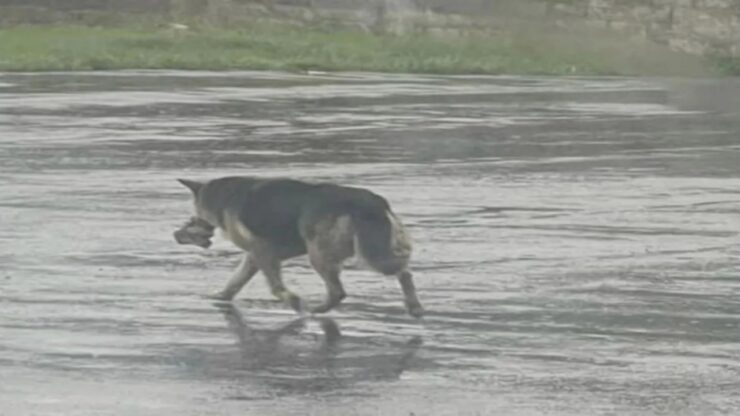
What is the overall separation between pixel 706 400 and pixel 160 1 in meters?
30.8

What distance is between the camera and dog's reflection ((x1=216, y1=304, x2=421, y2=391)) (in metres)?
9.28

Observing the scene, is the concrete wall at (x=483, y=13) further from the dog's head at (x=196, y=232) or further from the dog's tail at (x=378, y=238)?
the dog's tail at (x=378, y=238)

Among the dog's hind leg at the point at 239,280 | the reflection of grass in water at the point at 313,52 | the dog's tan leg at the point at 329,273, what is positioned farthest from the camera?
the reflection of grass in water at the point at 313,52

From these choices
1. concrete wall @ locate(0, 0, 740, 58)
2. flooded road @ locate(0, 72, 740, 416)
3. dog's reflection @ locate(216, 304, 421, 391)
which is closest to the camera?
flooded road @ locate(0, 72, 740, 416)

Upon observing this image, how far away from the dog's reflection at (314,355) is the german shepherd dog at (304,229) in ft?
1.17

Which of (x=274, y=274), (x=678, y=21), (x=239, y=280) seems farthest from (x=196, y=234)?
(x=678, y=21)

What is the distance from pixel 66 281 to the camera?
11.9 m

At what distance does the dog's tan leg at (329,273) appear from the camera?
10812mm

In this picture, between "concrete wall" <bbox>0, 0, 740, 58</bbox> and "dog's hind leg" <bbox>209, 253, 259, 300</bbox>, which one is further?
"concrete wall" <bbox>0, 0, 740, 58</bbox>

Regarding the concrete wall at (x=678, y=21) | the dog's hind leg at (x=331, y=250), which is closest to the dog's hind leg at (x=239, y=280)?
the dog's hind leg at (x=331, y=250)

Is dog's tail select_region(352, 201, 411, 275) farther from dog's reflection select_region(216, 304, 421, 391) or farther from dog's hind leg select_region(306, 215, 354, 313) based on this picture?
dog's reflection select_region(216, 304, 421, 391)

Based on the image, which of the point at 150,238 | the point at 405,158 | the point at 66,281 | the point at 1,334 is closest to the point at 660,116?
the point at 405,158

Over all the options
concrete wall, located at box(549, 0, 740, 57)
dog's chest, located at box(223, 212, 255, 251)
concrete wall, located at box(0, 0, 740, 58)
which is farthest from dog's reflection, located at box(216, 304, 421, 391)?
concrete wall, located at box(549, 0, 740, 57)

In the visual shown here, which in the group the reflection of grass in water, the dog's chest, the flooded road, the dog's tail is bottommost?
the reflection of grass in water
